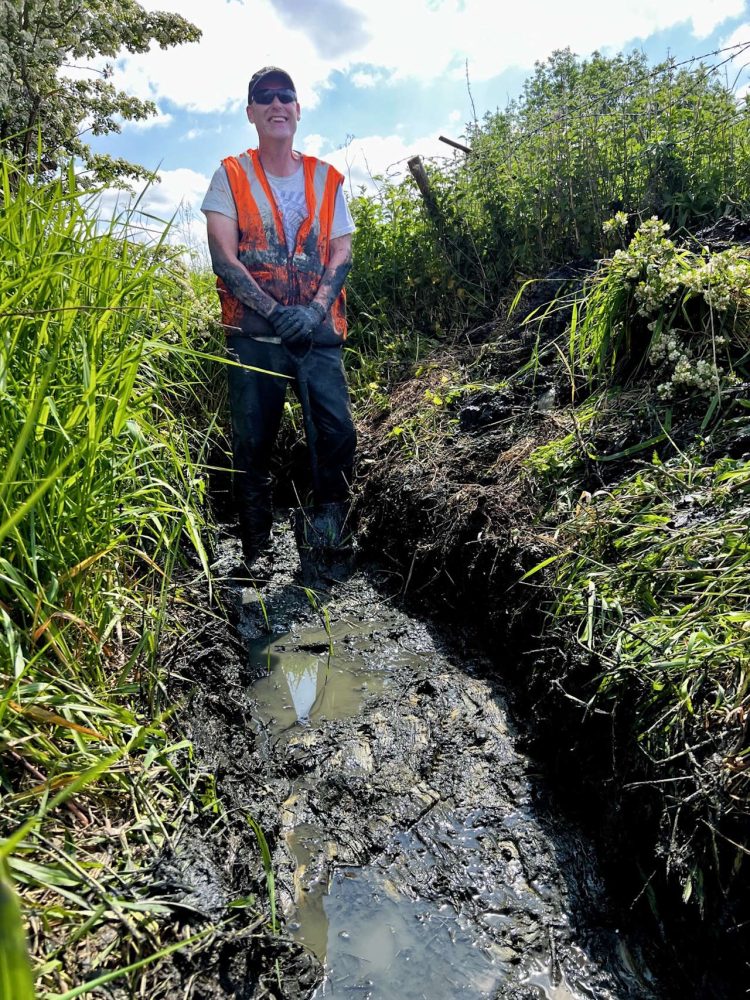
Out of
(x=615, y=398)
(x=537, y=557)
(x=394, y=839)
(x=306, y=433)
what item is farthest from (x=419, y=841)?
(x=306, y=433)

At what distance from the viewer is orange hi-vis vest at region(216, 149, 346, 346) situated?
367cm

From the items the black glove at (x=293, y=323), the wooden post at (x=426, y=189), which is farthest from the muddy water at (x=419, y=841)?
the wooden post at (x=426, y=189)

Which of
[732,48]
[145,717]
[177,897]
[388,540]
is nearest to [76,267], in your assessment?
[145,717]

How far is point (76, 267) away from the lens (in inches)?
72.3

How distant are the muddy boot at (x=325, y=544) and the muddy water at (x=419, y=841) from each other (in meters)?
0.80

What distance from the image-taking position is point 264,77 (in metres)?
3.59

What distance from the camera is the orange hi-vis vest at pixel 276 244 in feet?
12.0

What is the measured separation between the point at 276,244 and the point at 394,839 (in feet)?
10.1

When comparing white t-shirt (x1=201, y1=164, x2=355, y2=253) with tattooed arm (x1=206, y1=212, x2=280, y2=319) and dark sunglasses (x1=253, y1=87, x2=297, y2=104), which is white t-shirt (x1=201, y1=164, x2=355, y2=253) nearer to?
tattooed arm (x1=206, y1=212, x2=280, y2=319)

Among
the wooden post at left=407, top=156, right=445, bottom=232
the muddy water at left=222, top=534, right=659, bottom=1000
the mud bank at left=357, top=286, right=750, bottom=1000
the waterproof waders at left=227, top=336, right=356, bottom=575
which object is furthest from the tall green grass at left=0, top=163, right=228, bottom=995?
the wooden post at left=407, top=156, right=445, bottom=232

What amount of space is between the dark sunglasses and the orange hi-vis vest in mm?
263

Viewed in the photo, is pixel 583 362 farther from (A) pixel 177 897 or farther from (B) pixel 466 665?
(A) pixel 177 897

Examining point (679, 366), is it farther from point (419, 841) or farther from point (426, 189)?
point (426, 189)

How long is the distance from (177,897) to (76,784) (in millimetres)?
470
